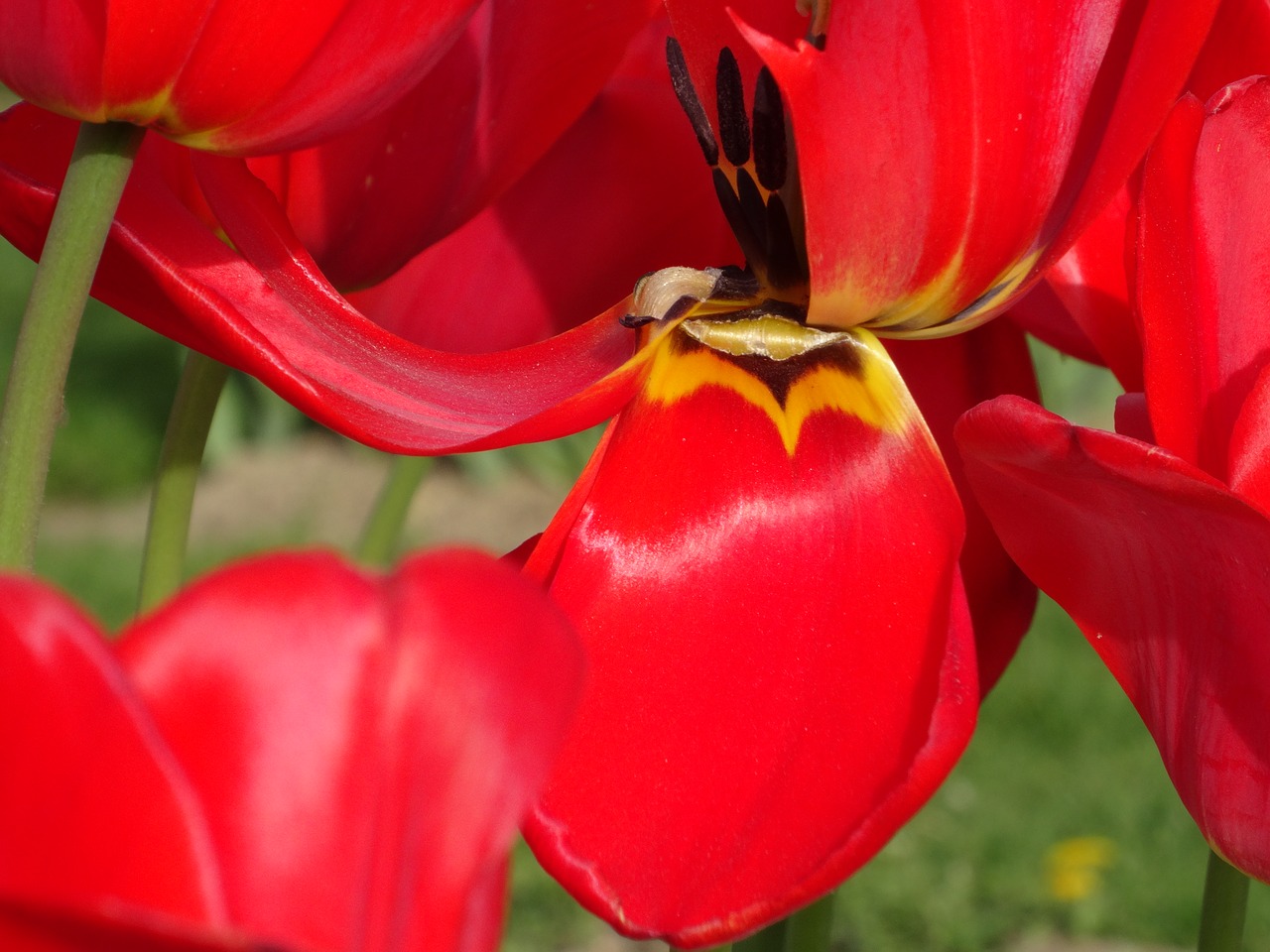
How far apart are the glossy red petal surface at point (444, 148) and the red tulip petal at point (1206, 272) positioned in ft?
0.49

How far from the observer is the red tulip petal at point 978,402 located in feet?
1.47

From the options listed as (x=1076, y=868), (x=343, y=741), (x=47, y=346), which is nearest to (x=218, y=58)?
(x=47, y=346)

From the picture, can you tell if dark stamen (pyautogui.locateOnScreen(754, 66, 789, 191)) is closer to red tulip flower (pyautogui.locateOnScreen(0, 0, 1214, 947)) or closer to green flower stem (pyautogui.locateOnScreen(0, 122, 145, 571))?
red tulip flower (pyautogui.locateOnScreen(0, 0, 1214, 947))

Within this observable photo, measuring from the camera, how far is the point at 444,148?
457mm

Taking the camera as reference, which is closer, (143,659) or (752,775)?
(143,659)

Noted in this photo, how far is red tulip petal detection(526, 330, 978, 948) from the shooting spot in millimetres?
320

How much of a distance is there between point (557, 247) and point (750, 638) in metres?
0.21

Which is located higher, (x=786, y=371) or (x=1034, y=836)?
(x=786, y=371)

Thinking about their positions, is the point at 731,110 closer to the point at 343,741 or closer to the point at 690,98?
the point at 690,98

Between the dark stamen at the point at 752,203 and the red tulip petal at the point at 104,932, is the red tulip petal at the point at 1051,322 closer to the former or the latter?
the dark stamen at the point at 752,203

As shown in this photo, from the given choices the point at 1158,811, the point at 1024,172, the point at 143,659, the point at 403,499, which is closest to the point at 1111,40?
the point at 1024,172

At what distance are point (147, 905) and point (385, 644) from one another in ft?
0.13

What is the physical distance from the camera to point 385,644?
201 millimetres

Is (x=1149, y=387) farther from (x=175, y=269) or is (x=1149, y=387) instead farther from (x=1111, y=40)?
(x=175, y=269)
